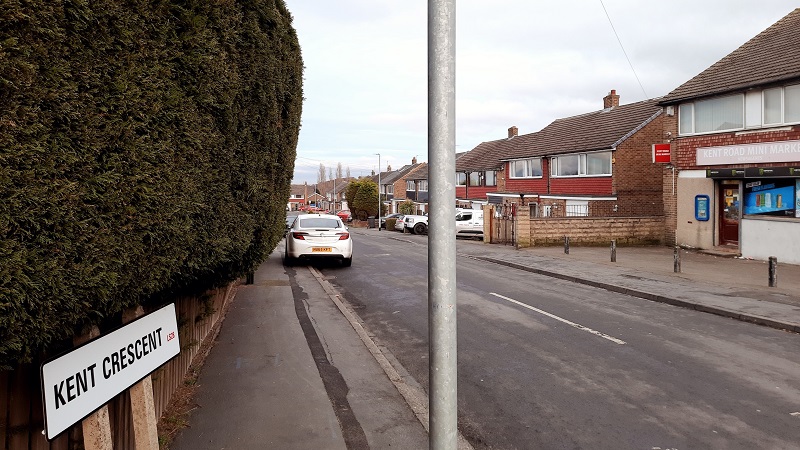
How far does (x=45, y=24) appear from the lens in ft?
6.93

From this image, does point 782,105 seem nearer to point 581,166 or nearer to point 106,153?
point 581,166

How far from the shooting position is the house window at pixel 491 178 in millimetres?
43375

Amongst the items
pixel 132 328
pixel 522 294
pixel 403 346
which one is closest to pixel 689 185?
pixel 522 294

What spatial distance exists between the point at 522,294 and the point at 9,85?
1117 centimetres

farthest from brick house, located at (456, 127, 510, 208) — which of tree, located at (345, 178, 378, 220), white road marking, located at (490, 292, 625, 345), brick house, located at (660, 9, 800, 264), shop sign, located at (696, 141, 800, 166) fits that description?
white road marking, located at (490, 292, 625, 345)

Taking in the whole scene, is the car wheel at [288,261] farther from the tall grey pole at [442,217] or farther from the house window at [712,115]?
the house window at [712,115]

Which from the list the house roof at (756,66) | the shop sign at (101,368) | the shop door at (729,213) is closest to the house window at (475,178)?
the house roof at (756,66)

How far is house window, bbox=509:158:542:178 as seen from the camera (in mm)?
34781

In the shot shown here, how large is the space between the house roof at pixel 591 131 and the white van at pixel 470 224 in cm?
578

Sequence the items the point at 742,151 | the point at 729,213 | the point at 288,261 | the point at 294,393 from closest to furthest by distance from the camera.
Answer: the point at 294,393
the point at 288,261
the point at 742,151
the point at 729,213

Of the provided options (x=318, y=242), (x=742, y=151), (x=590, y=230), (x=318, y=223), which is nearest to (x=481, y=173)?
(x=590, y=230)

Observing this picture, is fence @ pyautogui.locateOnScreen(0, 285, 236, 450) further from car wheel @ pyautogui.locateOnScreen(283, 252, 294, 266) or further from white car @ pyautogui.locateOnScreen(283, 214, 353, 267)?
car wheel @ pyautogui.locateOnScreen(283, 252, 294, 266)

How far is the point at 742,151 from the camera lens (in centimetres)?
1772

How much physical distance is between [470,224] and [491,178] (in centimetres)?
1203
